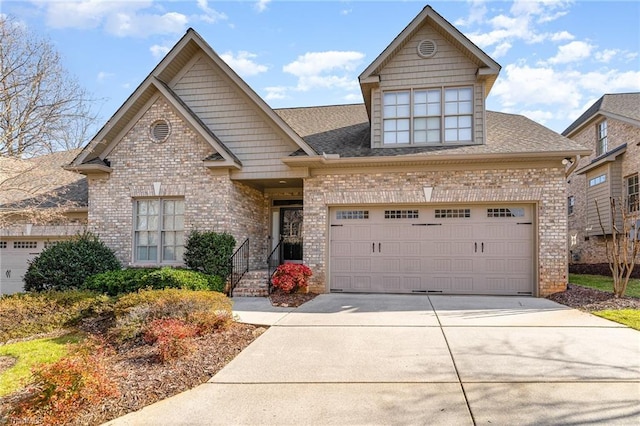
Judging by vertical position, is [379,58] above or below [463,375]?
above

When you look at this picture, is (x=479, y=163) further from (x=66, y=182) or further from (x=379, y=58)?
(x=66, y=182)

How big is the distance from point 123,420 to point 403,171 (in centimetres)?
905

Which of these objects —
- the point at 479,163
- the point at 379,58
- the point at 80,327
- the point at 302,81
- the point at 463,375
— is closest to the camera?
the point at 463,375

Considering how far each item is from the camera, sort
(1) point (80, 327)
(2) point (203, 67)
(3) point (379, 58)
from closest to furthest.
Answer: (1) point (80, 327) < (3) point (379, 58) < (2) point (203, 67)

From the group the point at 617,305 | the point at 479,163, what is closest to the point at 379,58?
the point at 479,163

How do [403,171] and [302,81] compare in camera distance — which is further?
[302,81]

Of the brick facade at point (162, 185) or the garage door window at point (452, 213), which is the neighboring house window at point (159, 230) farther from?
the garage door window at point (452, 213)

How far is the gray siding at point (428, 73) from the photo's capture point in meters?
11.4

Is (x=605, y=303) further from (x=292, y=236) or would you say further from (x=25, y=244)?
(x=25, y=244)

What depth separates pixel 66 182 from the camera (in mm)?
14398

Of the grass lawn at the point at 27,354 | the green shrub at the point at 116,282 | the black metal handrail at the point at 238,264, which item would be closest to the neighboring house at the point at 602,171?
the black metal handrail at the point at 238,264

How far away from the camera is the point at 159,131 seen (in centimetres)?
1199

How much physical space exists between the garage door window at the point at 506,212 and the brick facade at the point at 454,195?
38 centimetres

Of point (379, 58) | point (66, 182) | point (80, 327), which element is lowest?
point (80, 327)
